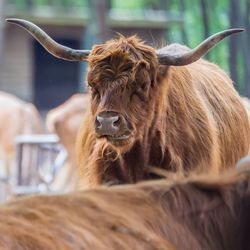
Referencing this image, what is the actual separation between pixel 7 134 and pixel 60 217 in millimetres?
16238

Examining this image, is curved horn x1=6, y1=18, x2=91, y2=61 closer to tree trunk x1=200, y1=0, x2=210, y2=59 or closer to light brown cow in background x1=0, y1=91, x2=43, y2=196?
tree trunk x1=200, y1=0, x2=210, y2=59

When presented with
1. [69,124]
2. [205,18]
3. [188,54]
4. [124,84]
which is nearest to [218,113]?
[188,54]

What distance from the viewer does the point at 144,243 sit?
3949mm

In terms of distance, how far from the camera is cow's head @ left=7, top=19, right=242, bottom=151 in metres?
7.55

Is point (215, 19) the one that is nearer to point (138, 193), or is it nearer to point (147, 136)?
point (147, 136)

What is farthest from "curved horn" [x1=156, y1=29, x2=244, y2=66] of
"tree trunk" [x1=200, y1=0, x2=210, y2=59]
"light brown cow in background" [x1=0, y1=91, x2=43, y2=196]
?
"light brown cow in background" [x1=0, y1=91, x2=43, y2=196]

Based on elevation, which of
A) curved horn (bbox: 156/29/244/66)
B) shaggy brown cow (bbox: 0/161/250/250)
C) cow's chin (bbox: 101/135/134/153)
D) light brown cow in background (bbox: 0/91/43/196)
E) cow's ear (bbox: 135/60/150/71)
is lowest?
light brown cow in background (bbox: 0/91/43/196)

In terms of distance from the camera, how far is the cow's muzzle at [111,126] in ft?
24.4

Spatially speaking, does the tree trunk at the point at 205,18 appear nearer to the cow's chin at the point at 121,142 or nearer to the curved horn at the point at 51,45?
the curved horn at the point at 51,45

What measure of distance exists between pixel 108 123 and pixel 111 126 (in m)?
0.04

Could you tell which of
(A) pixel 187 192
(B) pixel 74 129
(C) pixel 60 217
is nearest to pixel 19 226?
(C) pixel 60 217

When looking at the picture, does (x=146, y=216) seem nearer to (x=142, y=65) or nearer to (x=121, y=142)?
(x=121, y=142)

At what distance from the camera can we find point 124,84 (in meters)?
7.66

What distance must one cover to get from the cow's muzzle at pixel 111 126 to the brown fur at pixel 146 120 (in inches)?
2.3
